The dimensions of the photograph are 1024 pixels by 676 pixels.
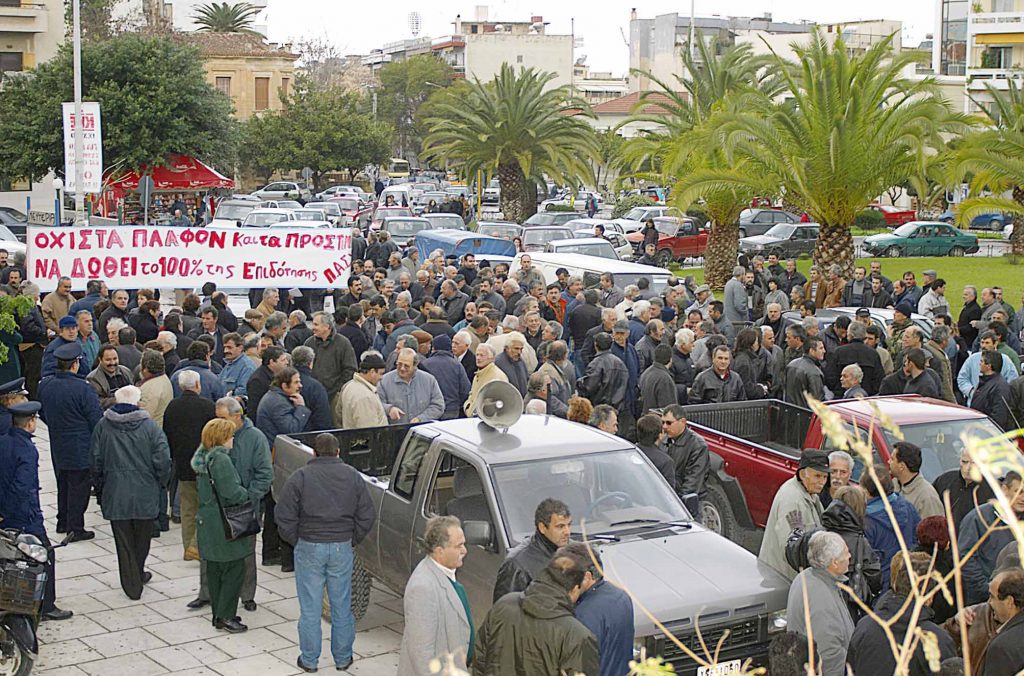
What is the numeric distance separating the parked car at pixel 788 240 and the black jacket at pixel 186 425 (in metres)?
30.8

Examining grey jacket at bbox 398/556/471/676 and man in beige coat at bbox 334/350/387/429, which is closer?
grey jacket at bbox 398/556/471/676

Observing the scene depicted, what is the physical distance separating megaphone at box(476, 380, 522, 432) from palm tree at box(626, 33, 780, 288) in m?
16.4

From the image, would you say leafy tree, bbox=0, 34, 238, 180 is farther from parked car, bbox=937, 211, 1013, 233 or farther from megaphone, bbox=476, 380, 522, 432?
megaphone, bbox=476, 380, 522, 432

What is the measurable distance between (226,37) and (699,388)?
77.2 m

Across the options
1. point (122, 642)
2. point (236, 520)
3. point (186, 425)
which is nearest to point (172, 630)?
point (122, 642)

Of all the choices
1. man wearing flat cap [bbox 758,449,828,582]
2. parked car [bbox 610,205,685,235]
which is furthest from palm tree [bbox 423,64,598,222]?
man wearing flat cap [bbox 758,449,828,582]

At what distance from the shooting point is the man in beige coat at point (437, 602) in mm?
6562

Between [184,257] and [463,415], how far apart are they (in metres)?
6.10

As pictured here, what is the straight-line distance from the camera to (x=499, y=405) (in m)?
8.80

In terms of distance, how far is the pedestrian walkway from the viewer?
8617mm

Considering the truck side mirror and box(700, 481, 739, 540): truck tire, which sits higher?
the truck side mirror

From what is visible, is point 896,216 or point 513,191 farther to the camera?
point 896,216

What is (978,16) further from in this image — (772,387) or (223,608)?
(223,608)

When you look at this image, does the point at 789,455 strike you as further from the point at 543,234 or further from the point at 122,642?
the point at 543,234
